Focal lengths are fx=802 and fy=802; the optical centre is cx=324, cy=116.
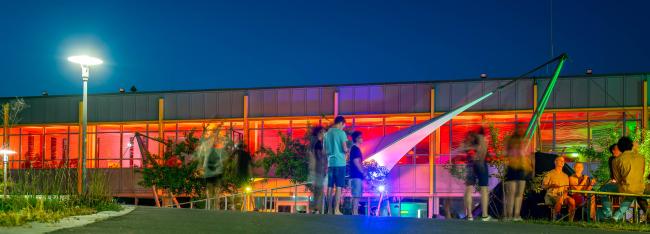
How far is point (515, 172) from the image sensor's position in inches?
437

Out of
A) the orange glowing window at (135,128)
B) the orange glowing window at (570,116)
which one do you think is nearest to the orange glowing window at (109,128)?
the orange glowing window at (135,128)

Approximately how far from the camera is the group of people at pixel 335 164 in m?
11.7

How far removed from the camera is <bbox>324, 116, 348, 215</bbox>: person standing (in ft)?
38.4

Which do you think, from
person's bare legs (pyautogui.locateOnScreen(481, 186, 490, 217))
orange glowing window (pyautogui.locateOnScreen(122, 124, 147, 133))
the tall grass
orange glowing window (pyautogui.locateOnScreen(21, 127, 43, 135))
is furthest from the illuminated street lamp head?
orange glowing window (pyautogui.locateOnScreen(21, 127, 43, 135))

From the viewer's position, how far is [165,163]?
2331 cm

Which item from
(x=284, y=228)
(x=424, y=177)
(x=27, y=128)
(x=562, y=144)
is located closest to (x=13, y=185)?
(x=284, y=228)

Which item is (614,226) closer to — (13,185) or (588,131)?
(13,185)

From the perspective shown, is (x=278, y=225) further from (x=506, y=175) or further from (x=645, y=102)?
(x=645, y=102)

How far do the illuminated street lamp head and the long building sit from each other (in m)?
11.3

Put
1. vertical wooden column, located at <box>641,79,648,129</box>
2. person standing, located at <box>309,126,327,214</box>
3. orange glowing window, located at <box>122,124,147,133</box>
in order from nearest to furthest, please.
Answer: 1. person standing, located at <box>309,126,327,214</box>
2. vertical wooden column, located at <box>641,79,648,129</box>
3. orange glowing window, located at <box>122,124,147,133</box>

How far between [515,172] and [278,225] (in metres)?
3.80

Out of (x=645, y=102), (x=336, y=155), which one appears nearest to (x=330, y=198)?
(x=336, y=155)

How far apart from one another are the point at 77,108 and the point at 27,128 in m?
3.09

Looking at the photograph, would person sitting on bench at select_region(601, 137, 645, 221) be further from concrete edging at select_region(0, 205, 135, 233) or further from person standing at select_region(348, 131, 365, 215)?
concrete edging at select_region(0, 205, 135, 233)
